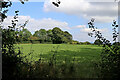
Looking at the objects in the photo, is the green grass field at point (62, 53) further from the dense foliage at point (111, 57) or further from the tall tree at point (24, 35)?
the dense foliage at point (111, 57)

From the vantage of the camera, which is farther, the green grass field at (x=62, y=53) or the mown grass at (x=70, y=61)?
the green grass field at (x=62, y=53)

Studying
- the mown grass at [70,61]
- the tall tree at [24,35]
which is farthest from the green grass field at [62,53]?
Answer: the tall tree at [24,35]

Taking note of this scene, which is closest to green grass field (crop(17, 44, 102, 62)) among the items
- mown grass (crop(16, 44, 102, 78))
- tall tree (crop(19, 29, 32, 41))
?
mown grass (crop(16, 44, 102, 78))

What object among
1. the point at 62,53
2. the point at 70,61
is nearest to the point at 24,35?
the point at 70,61

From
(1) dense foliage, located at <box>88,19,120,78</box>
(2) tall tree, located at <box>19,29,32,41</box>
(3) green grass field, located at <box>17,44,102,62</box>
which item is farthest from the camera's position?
(3) green grass field, located at <box>17,44,102,62</box>

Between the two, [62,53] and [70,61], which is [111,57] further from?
[62,53]

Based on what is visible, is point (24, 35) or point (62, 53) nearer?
point (24, 35)

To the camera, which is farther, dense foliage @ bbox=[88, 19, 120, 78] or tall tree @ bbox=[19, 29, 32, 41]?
tall tree @ bbox=[19, 29, 32, 41]

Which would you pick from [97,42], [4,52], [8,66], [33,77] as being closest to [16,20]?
[4,52]

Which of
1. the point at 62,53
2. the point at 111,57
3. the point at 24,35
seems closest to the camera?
the point at 111,57

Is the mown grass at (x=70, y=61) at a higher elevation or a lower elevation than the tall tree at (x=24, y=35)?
lower

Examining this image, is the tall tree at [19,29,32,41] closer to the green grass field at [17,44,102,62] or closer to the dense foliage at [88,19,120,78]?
the green grass field at [17,44,102,62]

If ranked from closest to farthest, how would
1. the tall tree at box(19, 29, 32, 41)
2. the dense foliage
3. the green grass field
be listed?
1. the dense foliage
2. the tall tree at box(19, 29, 32, 41)
3. the green grass field

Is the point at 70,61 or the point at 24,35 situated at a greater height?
the point at 24,35
